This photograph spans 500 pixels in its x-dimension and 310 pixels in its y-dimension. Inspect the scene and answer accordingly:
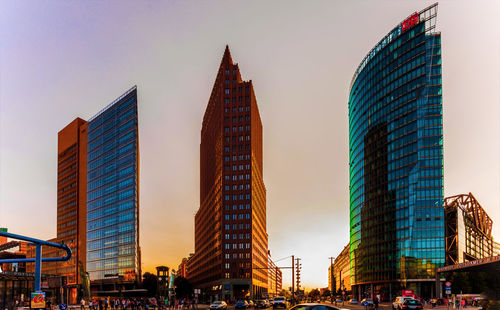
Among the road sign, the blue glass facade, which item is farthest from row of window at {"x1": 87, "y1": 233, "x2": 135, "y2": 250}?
the road sign

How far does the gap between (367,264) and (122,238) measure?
80.1 m

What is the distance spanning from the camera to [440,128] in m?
130

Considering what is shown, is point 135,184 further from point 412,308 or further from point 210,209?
point 412,308

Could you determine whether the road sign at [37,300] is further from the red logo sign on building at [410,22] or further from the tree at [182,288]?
the tree at [182,288]

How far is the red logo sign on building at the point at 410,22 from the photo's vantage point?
456ft

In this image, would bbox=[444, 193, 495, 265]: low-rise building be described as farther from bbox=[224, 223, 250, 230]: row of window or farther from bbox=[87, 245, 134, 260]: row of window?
bbox=[87, 245, 134, 260]: row of window

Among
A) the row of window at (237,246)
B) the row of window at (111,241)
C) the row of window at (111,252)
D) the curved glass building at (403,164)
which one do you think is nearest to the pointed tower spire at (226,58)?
the curved glass building at (403,164)

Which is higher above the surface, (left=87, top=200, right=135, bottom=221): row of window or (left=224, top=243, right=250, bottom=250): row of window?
(left=87, top=200, right=135, bottom=221): row of window

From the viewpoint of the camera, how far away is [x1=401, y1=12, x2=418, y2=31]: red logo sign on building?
139 m

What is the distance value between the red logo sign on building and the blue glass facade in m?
91.4

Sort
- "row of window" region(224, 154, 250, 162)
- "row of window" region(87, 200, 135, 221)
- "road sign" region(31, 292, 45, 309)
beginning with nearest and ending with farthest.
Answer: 1. "road sign" region(31, 292, 45, 309)
2. "row of window" region(224, 154, 250, 162)
3. "row of window" region(87, 200, 135, 221)

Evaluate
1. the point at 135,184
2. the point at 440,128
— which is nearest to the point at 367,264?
the point at 440,128

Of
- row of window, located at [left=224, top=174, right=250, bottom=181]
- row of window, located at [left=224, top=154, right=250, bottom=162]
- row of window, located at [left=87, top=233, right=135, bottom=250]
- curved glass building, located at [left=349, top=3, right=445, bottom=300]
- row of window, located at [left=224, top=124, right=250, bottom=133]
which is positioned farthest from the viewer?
row of window, located at [left=224, top=124, right=250, bottom=133]

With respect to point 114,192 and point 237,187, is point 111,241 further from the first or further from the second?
point 237,187
